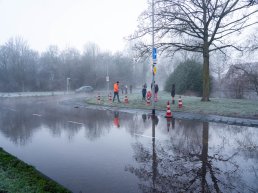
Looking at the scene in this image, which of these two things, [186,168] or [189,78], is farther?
[189,78]

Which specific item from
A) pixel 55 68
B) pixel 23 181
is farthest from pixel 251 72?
pixel 55 68

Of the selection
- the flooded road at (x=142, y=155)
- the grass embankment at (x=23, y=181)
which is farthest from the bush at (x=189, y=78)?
the grass embankment at (x=23, y=181)

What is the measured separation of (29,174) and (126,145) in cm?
346

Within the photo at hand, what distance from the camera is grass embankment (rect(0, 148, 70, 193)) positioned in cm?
417

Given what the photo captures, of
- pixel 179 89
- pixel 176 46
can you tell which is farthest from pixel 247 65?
pixel 176 46

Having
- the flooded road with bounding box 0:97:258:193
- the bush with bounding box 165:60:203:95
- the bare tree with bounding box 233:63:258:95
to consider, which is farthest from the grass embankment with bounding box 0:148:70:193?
the bush with bounding box 165:60:203:95

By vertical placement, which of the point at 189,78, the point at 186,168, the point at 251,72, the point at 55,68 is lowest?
the point at 186,168

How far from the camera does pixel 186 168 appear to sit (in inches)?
215

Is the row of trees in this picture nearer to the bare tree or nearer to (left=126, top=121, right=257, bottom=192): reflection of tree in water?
the bare tree

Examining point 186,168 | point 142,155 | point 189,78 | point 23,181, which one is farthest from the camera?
point 189,78

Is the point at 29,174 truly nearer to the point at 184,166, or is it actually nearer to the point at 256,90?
the point at 184,166

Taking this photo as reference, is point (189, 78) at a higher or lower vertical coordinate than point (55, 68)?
lower

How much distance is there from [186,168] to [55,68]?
2190 inches

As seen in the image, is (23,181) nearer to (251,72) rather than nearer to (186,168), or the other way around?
(186,168)
